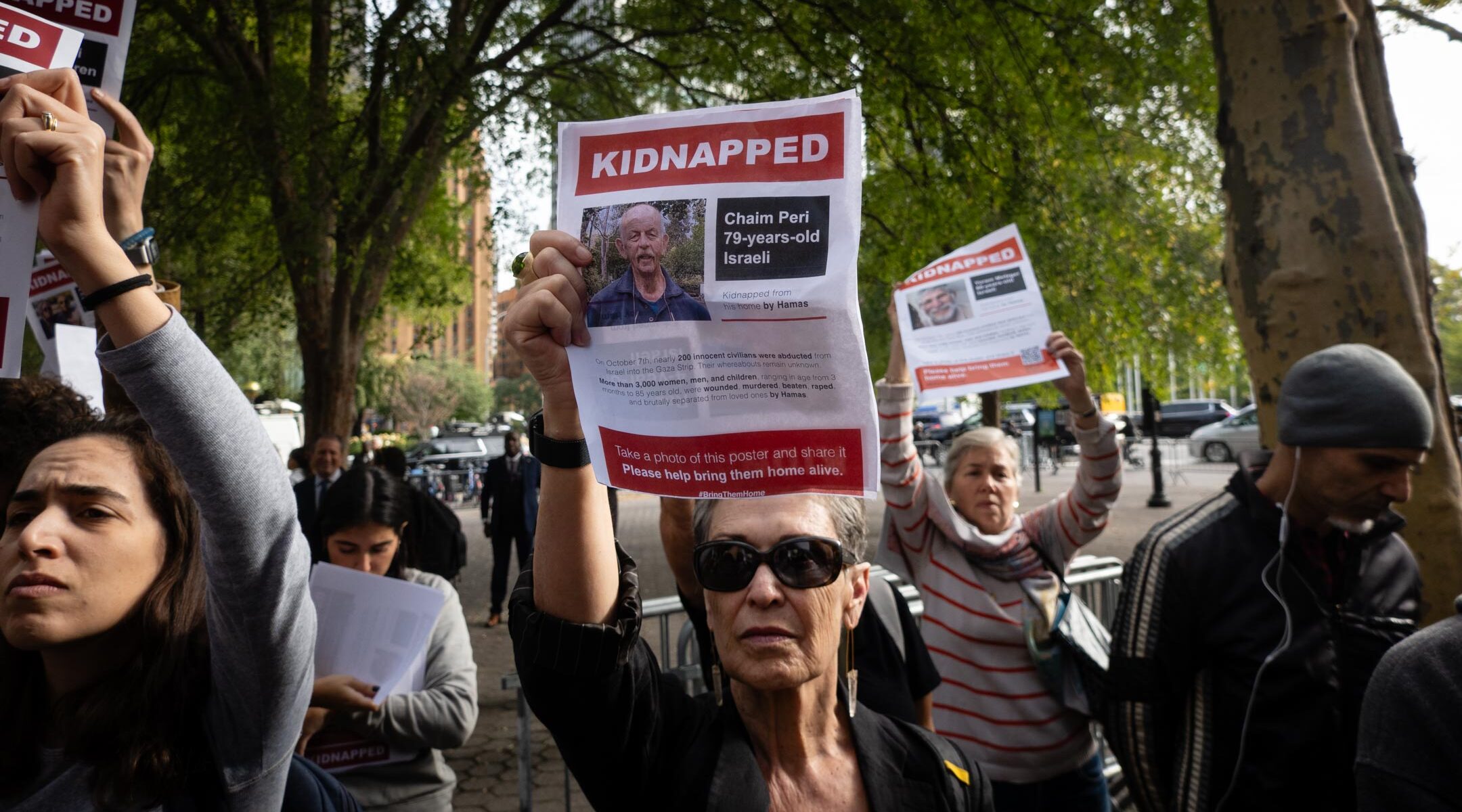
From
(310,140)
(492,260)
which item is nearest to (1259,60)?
(310,140)

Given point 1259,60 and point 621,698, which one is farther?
point 1259,60

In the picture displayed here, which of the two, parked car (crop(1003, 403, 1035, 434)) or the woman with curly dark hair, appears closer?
the woman with curly dark hair

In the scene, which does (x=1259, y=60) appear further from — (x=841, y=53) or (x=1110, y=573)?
(x=841, y=53)

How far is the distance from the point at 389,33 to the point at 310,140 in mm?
1116

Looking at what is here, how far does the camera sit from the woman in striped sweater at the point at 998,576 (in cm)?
308

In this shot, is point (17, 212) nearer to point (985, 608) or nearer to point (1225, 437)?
point (985, 608)

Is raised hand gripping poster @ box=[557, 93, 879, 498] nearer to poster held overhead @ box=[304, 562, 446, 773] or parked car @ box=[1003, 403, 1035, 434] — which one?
poster held overhead @ box=[304, 562, 446, 773]

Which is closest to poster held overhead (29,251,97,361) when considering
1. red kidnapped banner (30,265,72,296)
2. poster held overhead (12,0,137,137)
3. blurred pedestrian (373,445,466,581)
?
red kidnapped banner (30,265,72,296)

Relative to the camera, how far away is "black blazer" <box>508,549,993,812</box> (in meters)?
1.57

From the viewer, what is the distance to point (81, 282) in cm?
146

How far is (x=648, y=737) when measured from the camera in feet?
5.53

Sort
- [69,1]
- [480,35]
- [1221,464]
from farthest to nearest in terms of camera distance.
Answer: [1221,464]
[480,35]
[69,1]

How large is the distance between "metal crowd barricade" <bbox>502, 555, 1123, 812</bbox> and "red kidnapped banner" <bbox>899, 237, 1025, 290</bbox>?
3.81ft

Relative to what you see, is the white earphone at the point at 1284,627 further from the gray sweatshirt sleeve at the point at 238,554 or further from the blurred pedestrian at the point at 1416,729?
the gray sweatshirt sleeve at the point at 238,554
